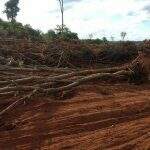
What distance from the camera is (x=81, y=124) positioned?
6.45 m

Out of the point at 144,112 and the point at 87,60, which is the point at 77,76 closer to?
the point at 144,112

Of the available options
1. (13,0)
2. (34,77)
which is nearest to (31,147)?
(34,77)

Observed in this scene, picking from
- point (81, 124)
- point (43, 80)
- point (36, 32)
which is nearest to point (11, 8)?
point (36, 32)

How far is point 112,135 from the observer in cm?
618

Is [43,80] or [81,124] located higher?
[43,80]

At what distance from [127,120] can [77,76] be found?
5.86ft

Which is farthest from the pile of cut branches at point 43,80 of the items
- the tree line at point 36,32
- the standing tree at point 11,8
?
the standing tree at point 11,8

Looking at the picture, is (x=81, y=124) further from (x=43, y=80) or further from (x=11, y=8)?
(x=11, y=8)

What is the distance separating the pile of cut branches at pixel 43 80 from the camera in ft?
22.9

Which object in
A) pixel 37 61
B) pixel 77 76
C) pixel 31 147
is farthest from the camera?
pixel 37 61

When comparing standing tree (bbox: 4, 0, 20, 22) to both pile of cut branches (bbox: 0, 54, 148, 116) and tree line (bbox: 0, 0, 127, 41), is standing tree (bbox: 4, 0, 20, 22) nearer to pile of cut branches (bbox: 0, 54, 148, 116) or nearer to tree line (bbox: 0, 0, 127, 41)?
tree line (bbox: 0, 0, 127, 41)

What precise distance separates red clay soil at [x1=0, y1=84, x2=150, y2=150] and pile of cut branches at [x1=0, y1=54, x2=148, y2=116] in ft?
0.66

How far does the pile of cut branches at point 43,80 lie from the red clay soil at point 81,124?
200mm

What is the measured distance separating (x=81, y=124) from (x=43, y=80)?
1445 mm
